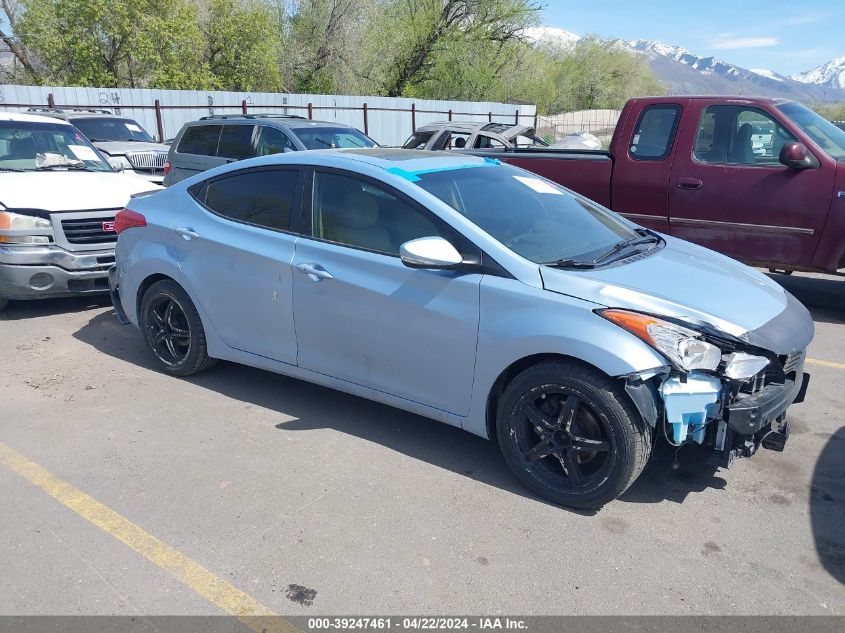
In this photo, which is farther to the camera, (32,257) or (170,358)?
(32,257)

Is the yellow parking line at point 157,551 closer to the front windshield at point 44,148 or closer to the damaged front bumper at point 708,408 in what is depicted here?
the damaged front bumper at point 708,408

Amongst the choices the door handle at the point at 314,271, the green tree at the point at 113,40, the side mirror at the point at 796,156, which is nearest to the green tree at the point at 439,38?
the green tree at the point at 113,40

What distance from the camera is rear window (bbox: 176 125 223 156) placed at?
10.6 meters

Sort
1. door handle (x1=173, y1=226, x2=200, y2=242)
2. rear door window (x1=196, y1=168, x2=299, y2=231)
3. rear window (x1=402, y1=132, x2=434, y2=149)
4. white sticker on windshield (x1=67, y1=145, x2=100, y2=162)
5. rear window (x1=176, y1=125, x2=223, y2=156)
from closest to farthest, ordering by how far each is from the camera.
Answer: rear door window (x1=196, y1=168, x2=299, y2=231) → door handle (x1=173, y1=226, x2=200, y2=242) → white sticker on windshield (x1=67, y1=145, x2=100, y2=162) → rear window (x1=176, y1=125, x2=223, y2=156) → rear window (x1=402, y1=132, x2=434, y2=149)

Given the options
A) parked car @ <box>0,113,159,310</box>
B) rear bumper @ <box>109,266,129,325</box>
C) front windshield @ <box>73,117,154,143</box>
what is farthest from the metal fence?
rear bumper @ <box>109,266,129,325</box>

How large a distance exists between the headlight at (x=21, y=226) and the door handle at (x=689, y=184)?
19.5ft

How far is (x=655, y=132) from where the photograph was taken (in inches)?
286

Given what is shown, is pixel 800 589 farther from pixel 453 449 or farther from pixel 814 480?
pixel 453 449

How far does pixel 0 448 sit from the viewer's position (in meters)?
4.19

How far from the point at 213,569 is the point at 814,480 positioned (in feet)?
9.99

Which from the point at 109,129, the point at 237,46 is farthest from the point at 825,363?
the point at 237,46

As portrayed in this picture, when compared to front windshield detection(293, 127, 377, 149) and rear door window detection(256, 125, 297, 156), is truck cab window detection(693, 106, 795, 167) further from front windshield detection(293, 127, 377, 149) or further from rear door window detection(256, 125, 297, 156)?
rear door window detection(256, 125, 297, 156)

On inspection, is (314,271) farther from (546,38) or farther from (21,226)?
(546,38)

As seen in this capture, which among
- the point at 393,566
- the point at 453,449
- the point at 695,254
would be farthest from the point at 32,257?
the point at 695,254
